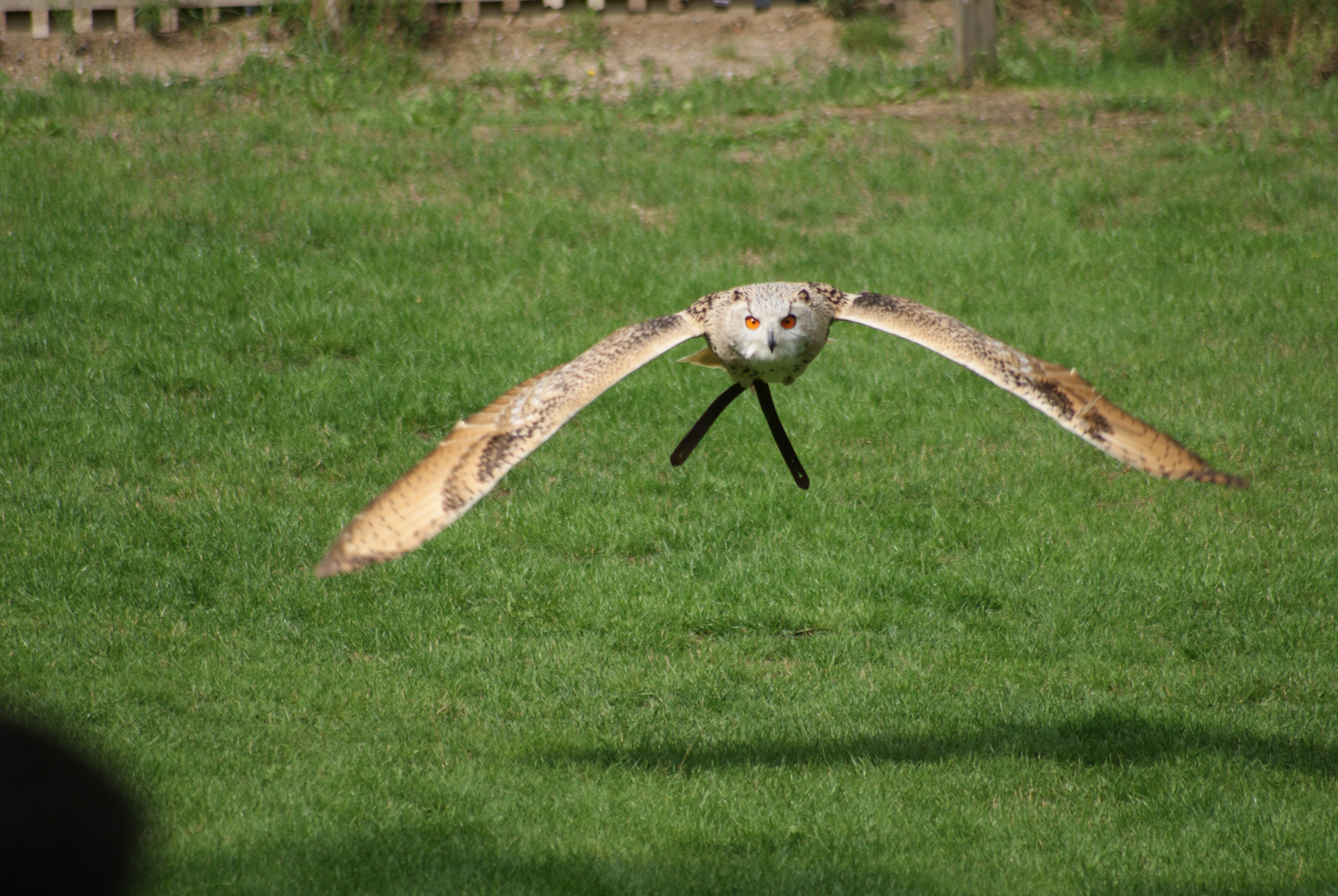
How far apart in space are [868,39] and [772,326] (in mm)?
11888

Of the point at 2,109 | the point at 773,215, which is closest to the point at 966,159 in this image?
the point at 773,215

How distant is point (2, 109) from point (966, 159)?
9553 mm

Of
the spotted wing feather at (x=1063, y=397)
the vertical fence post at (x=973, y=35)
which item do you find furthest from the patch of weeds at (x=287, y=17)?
the spotted wing feather at (x=1063, y=397)

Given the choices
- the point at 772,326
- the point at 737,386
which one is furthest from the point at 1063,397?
the point at 737,386

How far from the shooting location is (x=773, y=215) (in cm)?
1179

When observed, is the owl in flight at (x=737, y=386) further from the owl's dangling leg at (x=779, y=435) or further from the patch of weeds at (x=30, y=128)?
the patch of weeds at (x=30, y=128)

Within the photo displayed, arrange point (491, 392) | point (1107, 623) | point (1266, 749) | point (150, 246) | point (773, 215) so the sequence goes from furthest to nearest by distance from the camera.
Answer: point (773, 215), point (150, 246), point (491, 392), point (1107, 623), point (1266, 749)

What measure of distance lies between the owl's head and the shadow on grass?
2.14 metres

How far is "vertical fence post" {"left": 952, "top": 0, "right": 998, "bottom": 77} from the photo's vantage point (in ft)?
45.9

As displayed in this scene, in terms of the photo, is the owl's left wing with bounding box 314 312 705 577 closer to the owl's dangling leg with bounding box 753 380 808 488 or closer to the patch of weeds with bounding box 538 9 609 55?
the owl's dangling leg with bounding box 753 380 808 488

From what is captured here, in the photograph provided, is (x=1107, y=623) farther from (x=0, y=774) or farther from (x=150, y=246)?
(x=150, y=246)

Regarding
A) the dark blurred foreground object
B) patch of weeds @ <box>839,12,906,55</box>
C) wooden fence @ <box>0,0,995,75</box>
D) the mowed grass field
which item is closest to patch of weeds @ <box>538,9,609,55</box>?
wooden fence @ <box>0,0,995,75</box>

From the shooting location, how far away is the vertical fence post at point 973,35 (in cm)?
1398

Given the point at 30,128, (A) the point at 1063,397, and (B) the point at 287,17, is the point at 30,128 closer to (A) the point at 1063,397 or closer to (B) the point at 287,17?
(B) the point at 287,17
